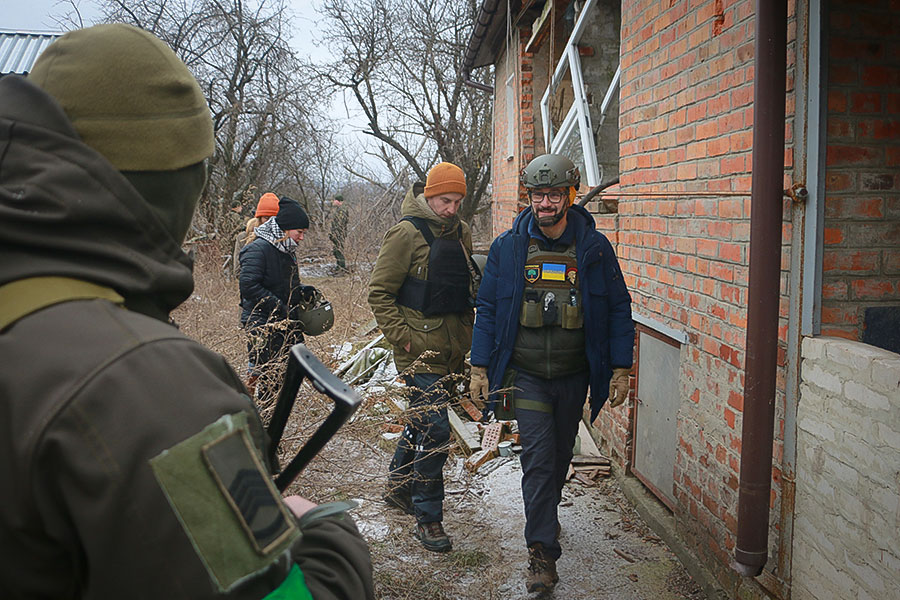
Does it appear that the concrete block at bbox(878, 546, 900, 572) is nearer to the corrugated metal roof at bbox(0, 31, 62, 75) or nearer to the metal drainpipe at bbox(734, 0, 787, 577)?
the metal drainpipe at bbox(734, 0, 787, 577)

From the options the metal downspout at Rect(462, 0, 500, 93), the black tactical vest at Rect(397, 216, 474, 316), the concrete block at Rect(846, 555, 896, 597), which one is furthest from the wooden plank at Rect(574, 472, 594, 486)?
the metal downspout at Rect(462, 0, 500, 93)

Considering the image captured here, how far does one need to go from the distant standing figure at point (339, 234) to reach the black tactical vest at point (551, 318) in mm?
11027

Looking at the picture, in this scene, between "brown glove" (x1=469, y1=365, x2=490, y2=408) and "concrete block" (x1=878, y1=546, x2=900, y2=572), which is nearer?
"concrete block" (x1=878, y1=546, x2=900, y2=572)

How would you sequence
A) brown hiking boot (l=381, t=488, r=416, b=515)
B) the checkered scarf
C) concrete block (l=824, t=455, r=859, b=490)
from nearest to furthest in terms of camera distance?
concrete block (l=824, t=455, r=859, b=490) → brown hiking boot (l=381, t=488, r=416, b=515) → the checkered scarf

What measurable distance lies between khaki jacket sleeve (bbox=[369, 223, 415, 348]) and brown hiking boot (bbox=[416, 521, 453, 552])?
1.03 meters

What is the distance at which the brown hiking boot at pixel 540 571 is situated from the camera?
140 inches

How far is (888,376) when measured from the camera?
2395 millimetres

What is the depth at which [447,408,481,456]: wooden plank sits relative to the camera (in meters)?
5.39

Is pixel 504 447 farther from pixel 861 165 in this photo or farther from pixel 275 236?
pixel 861 165

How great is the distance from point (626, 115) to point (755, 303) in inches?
85.7

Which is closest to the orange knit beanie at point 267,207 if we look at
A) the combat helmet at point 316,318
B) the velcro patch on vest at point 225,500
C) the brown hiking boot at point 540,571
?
the combat helmet at point 316,318

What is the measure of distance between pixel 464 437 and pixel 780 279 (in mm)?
3113

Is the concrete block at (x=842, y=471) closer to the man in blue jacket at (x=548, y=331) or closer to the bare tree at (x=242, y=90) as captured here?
the man in blue jacket at (x=548, y=331)

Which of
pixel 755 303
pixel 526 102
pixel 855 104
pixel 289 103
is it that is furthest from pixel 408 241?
pixel 289 103
